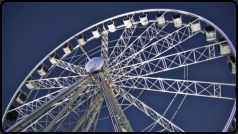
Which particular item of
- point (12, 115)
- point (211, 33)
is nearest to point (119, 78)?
point (211, 33)

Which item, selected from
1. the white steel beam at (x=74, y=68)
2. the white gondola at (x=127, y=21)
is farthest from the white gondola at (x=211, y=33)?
the white steel beam at (x=74, y=68)

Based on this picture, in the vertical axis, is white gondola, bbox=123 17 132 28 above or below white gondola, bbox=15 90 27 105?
above

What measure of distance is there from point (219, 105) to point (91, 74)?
1757 cm

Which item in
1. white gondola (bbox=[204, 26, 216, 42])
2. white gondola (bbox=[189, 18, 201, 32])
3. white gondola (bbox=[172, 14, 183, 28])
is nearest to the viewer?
white gondola (bbox=[204, 26, 216, 42])

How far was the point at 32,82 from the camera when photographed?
17.6m

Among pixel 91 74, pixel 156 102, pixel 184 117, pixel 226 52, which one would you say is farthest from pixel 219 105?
pixel 91 74

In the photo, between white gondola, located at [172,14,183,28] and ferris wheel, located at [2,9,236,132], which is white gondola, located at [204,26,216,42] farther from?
white gondola, located at [172,14,183,28]

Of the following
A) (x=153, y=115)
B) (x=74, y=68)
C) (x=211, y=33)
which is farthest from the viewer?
(x=74, y=68)

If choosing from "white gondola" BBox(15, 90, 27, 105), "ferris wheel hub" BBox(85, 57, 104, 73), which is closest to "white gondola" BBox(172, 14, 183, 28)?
"ferris wheel hub" BBox(85, 57, 104, 73)

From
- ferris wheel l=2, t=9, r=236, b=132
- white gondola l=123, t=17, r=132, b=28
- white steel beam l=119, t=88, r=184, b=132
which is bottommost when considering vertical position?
white steel beam l=119, t=88, r=184, b=132

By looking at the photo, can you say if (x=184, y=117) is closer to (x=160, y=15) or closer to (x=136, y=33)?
(x=136, y=33)

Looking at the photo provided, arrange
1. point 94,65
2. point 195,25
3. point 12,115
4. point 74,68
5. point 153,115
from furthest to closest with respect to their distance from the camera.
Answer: point 74,68 → point 12,115 → point 94,65 → point 195,25 → point 153,115

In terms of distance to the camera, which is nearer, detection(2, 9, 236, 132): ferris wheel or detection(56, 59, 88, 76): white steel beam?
detection(2, 9, 236, 132): ferris wheel

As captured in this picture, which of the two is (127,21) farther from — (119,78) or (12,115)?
(12,115)
